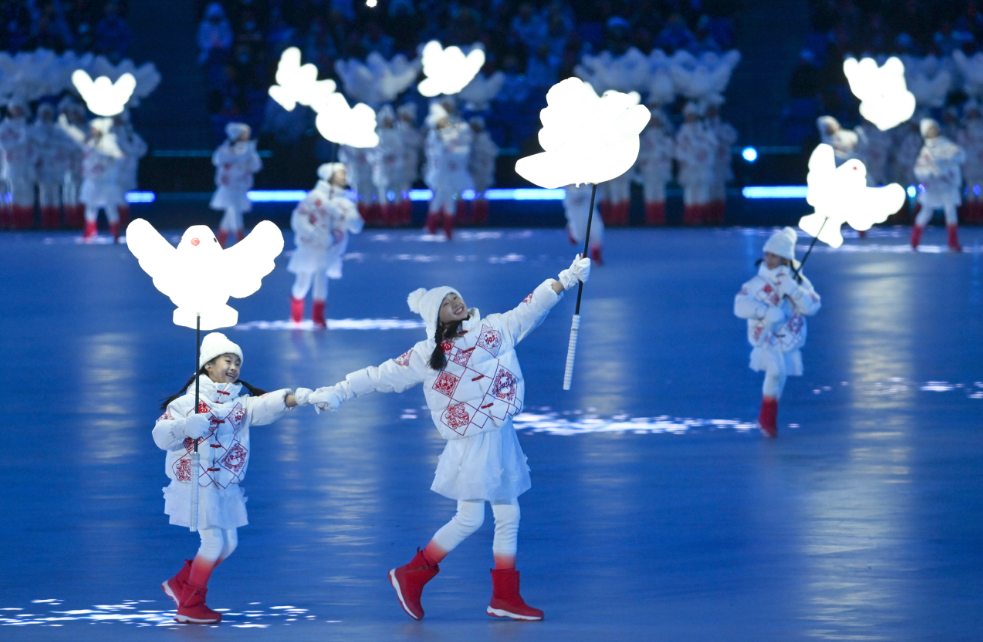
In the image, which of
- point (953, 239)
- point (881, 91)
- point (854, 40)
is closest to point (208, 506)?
point (881, 91)

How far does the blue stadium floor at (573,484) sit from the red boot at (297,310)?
0.79ft

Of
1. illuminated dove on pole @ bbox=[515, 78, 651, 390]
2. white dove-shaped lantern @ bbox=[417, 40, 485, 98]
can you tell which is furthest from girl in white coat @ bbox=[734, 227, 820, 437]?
white dove-shaped lantern @ bbox=[417, 40, 485, 98]

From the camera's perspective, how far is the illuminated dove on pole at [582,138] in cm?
687

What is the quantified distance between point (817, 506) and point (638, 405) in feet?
9.99

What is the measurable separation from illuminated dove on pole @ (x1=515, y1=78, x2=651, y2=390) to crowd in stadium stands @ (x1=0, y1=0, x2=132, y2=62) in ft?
82.4

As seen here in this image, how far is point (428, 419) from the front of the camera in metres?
10.9

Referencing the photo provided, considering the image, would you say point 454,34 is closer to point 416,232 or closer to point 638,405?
point 416,232

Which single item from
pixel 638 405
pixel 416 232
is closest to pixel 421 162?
pixel 416 232

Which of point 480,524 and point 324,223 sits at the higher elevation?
point 324,223

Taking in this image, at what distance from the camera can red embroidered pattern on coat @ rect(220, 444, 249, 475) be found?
6.28 meters

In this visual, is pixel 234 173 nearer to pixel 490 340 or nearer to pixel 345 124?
pixel 345 124

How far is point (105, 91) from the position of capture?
80.1 ft

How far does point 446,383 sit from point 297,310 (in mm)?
8989

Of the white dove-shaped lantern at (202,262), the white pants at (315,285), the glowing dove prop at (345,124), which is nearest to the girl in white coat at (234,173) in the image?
the glowing dove prop at (345,124)
